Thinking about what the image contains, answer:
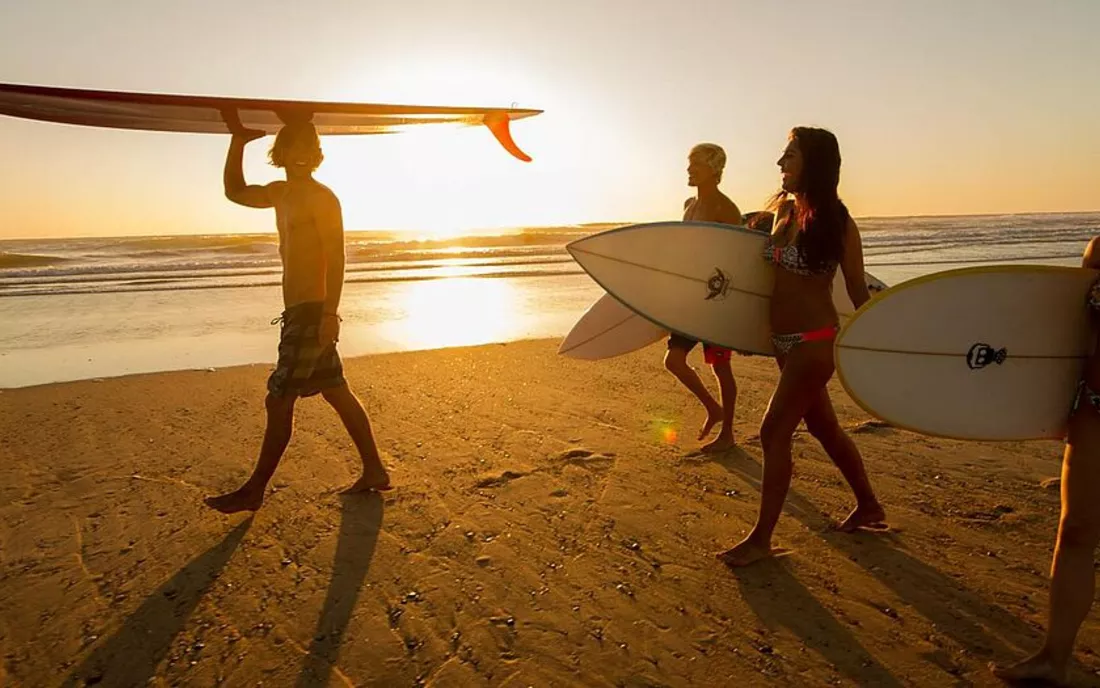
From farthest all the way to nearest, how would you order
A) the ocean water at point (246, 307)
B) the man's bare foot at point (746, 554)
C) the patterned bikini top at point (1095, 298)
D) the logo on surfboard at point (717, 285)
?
the ocean water at point (246, 307), the logo on surfboard at point (717, 285), the man's bare foot at point (746, 554), the patterned bikini top at point (1095, 298)

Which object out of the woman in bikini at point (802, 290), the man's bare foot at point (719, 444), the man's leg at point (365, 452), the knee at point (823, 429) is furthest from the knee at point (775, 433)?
the man's leg at point (365, 452)

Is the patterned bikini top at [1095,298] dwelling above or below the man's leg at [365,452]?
above

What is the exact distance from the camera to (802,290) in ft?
8.80

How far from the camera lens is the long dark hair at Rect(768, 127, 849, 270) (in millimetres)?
2568

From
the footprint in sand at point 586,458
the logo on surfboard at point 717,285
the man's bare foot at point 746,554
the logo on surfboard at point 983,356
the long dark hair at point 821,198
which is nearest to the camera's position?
the logo on surfboard at point 983,356

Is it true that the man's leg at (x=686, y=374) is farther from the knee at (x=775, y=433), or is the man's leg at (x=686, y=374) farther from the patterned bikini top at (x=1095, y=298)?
the patterned bikini top at (x=1095, y=298)

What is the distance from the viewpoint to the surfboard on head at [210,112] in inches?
134

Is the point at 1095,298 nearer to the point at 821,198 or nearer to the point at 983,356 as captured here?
the point at 983,356

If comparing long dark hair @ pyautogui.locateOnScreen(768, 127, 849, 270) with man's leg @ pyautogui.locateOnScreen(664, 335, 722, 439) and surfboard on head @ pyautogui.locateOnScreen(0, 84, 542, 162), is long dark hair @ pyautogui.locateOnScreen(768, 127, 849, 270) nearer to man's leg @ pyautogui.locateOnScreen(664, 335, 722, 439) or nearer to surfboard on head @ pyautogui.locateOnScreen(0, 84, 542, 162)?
man's leg @ pyautogui.locateOnScreen(664, 335, 722, 439)

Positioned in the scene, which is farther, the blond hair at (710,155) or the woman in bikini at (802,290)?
the blond hair at (710,155)

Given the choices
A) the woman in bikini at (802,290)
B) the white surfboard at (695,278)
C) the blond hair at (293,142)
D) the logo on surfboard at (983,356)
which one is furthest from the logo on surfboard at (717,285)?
the blond hair at (293,142)

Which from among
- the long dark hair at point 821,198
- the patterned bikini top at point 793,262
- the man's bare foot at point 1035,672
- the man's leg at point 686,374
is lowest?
the man's bare foot at point 1035,672

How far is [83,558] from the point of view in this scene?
2.93 meters

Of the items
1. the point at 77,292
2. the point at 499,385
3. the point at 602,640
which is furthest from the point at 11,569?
the point at 77,292
